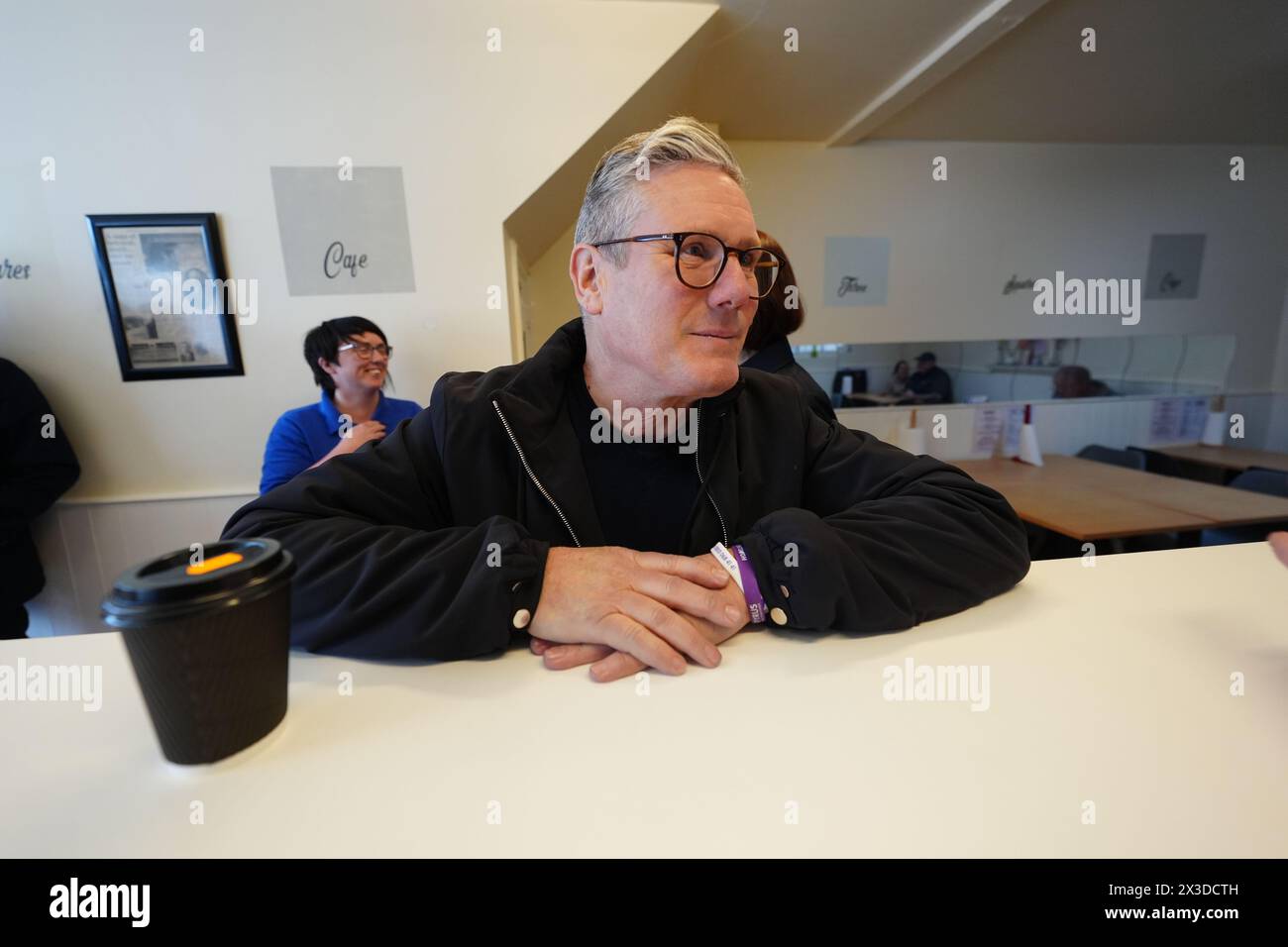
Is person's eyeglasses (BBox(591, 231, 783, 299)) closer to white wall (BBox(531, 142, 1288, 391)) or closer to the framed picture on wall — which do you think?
the framed picture on wall

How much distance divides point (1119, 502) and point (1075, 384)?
5.18 ft

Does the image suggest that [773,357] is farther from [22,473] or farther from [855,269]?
[22,473]

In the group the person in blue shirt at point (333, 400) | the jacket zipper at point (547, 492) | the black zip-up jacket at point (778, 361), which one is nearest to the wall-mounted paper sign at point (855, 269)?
the black zip-up jacket at point (778, 361)

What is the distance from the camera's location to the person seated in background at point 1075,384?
343cm

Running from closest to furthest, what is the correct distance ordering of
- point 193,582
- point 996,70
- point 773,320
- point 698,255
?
1. point 193,582
2. point 698,255
3. point 773,320
4. point 996,70

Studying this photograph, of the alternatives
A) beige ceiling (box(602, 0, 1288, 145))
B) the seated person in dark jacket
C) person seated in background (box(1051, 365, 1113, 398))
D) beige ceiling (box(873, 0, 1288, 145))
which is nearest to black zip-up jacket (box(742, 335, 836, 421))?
the seated person in dark jacket

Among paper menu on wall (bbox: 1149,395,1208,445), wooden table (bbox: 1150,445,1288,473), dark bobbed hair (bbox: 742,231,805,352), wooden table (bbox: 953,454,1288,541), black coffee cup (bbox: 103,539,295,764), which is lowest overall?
wooden table (bbox: 1150,445,1288,473)

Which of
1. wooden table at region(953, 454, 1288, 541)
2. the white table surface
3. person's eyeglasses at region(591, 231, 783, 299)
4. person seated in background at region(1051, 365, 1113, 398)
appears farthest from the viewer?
person seated in background at region(1051, 365, 1113, 398)

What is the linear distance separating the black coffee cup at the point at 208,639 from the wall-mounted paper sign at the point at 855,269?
10.9 feet

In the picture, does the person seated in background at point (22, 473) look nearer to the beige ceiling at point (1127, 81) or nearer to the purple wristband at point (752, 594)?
the purple wristband at point (752, 594)

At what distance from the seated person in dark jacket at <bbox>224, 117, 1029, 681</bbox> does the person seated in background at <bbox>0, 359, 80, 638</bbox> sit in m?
1.93

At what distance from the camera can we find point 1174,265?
11.5 ft

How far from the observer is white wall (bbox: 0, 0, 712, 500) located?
175cm

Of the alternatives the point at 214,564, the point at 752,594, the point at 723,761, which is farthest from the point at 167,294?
the point at 723,761
